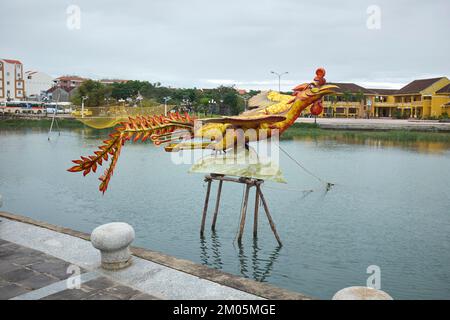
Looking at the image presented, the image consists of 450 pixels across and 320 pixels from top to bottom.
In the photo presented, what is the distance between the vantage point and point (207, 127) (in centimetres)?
1206

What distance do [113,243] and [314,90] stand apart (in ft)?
22.2

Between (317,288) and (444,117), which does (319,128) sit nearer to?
(444,117)

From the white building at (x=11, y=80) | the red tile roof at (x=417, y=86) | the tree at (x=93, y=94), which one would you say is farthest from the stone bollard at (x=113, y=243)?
the white building at (x=11, y=80)

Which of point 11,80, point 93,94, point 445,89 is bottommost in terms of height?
point 93,94

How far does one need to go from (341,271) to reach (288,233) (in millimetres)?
3252

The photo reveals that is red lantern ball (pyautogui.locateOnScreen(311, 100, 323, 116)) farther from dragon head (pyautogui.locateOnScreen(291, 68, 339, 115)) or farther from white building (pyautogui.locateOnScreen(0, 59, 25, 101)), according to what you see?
white building (pyautogui.locateOnScreen(0, 59, 25, 101))

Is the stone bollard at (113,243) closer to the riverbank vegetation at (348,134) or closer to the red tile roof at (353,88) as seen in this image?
the riverbank vegetation at (348,134)

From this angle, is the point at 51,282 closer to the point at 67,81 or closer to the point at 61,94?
the point at 61,94

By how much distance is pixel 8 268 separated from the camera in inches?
333

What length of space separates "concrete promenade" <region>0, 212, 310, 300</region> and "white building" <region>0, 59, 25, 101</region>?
351ft

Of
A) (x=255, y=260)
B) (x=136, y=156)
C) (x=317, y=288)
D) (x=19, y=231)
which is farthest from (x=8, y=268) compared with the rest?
(x=136, y=156)

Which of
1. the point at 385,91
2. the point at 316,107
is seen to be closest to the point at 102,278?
the point at 316,107

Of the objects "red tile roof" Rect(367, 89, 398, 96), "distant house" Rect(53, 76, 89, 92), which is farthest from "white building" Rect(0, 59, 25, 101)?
"red tile roof" Rect(367, 89, 398, 96)

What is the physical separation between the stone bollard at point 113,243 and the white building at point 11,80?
109 meters
